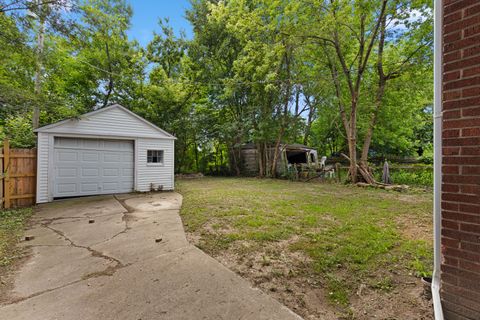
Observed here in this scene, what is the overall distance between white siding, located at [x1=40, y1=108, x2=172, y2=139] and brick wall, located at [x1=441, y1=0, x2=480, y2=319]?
8.90 m

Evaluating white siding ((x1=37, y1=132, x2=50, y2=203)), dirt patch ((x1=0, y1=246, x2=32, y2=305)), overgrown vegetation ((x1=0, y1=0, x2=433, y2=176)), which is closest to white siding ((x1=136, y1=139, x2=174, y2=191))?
overgrown vegetation ((x1=0, y1=0, x2=433, y2=176))

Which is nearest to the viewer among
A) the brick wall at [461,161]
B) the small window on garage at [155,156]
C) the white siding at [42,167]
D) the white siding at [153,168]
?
the brick wall at [461,161]

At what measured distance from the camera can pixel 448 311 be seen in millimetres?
1750

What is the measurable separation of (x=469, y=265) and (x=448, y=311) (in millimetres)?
420

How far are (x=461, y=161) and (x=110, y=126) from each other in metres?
9.14

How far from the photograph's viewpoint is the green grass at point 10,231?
127 inches

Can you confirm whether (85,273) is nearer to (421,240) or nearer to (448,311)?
(448,311)

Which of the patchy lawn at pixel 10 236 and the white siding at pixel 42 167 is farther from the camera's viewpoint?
the white siding at pixel 42 167

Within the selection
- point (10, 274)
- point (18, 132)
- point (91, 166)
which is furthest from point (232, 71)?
point (10, 274)

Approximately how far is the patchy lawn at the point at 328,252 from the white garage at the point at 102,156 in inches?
169

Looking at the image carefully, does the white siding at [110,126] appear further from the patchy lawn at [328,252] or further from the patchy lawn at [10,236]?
the patchy lawn at [328,252]

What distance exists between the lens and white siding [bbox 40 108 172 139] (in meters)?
7.53

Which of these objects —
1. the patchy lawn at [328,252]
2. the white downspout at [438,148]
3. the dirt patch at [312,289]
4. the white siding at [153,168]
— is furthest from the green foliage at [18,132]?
the white downspout at [438,148]

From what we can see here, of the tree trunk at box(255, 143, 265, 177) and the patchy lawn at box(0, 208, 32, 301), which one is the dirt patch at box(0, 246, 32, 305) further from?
the tree trunk at box(255, 143, 265, 177)
